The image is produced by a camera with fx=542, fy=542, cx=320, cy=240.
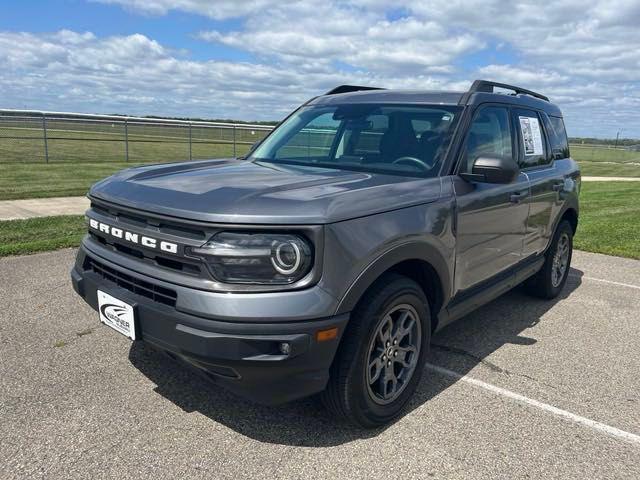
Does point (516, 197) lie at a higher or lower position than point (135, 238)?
higher

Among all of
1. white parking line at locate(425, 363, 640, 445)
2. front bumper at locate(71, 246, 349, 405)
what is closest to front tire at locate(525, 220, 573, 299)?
white parking line at locate(425, 363, 640, 445)

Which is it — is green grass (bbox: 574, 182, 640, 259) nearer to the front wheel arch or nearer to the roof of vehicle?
the roof of vehicle

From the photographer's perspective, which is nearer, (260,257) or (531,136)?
(260,257)

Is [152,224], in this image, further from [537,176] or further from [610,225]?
[610,225]

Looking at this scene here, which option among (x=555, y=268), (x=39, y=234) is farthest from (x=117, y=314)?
(x=39, y=234)

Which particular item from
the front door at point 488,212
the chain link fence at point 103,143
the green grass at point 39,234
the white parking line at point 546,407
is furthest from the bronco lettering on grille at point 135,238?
the chain link fence at point 103,143

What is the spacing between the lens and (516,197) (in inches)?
167

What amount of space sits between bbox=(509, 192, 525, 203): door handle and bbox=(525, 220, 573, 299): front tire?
4.34 ft

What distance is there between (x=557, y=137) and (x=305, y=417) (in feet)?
13.2

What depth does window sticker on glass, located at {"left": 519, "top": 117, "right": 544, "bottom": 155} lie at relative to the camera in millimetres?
4676

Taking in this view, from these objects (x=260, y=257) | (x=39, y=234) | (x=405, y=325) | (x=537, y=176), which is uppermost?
(x=537, y=176)

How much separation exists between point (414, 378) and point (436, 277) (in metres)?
0.63

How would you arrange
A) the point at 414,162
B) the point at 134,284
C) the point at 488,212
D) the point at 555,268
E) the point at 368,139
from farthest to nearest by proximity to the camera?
the point at 555,268 < the point at 368,139 < the point at 488,212 < the point at 414,162 < the point at 134,284

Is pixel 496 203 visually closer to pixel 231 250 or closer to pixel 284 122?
pixel 284 122
